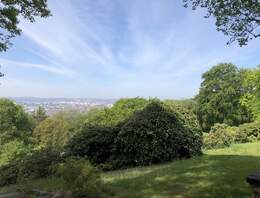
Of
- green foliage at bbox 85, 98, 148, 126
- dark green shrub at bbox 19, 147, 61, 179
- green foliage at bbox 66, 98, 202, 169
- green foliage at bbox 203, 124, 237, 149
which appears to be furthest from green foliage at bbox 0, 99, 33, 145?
dark green shrub at bbox 19, 147, 61, 179

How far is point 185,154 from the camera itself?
1168 centimetres

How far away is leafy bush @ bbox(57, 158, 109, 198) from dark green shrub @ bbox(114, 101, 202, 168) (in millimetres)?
5196

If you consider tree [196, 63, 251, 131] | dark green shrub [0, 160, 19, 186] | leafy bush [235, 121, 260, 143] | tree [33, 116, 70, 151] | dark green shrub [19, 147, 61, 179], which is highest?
tree [196, 63, 251, 131]

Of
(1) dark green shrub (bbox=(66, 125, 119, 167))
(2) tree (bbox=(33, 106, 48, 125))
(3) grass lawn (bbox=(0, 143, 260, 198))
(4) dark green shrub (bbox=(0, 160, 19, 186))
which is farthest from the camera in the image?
(2) tree (bbox=(33, 106, 48, 125))

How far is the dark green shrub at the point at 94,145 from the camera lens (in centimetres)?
1106

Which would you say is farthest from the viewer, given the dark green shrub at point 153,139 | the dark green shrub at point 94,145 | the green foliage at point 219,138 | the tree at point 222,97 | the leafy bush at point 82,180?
the tree at point 222,97

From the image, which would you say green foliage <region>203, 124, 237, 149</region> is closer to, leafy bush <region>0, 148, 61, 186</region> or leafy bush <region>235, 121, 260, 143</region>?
leafy bush <region>235, 121, 260, 143</region>

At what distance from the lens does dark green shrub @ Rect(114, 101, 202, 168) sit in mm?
10812

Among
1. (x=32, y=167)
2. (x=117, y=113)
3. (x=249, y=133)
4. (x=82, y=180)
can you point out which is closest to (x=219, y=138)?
(x=249, y=133)

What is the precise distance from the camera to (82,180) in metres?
5.44

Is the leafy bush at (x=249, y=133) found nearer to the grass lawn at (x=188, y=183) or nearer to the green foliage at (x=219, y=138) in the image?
Result: the green foliage at (x=219, y=138)

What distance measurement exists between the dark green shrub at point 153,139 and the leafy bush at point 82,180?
5196 millimetres

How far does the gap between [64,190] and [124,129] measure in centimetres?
527

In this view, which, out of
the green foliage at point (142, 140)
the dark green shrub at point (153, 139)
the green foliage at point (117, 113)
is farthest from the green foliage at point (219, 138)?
the dark green shrub at point (153, 139)
